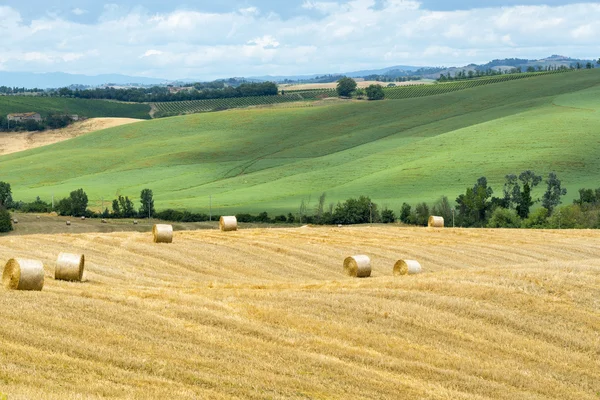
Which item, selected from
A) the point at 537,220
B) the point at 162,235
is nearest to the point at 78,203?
the point at 537,220

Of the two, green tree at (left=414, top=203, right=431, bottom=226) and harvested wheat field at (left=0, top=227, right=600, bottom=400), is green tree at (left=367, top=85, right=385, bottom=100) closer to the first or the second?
green tree at (left=414, top=203, right=431, bottom=226)

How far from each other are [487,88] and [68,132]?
244 feet

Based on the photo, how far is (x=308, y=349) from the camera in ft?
62.2

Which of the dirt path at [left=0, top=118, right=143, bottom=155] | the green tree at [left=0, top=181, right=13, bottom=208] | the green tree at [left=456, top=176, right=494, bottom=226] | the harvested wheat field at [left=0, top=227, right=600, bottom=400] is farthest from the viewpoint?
the dirt path at [left=0, top=118, right=143, bottom=155]

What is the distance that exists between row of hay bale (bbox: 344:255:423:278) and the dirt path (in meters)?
126

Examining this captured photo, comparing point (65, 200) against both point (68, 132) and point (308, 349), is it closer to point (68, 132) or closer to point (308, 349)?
point (308, 349)

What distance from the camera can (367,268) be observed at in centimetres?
3167

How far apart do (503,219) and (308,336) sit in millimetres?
52523

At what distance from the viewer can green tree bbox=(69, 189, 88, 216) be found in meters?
81.2

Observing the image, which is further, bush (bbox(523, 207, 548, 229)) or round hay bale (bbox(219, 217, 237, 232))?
bush (bbox(523, 207, 548, 229))

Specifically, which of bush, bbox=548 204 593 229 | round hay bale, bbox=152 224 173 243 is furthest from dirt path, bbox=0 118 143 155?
round hay bale, bbox=152 224 173 243

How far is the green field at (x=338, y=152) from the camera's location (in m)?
92.6

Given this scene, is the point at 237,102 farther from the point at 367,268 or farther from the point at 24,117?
the point at 367,268

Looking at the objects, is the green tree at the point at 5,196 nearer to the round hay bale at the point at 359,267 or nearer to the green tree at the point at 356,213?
the green tree at the point at 356,213
